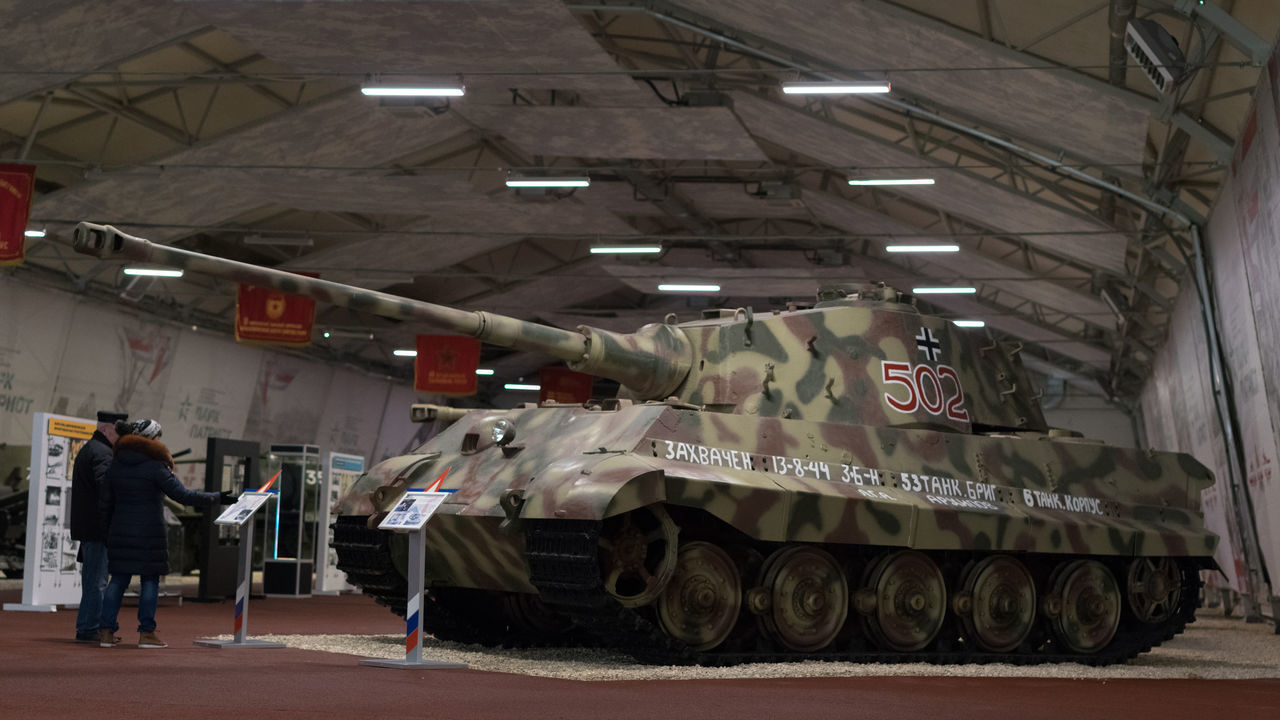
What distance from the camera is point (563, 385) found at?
40375 millimetres

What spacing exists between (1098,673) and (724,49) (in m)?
13.9

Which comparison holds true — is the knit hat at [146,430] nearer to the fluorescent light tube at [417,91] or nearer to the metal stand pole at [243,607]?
the metal stand pole at [243,607]

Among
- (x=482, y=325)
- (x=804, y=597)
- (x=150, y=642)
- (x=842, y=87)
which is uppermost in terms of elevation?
(x=842, y=87)

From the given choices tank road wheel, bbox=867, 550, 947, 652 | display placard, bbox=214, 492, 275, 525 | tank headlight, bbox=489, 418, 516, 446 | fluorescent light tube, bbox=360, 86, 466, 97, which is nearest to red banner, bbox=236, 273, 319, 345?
fluorescent light tube, bbox=360, 86, 466, 97

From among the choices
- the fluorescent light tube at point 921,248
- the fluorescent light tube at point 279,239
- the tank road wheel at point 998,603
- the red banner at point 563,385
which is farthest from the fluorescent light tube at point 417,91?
the red banner at point 563,385

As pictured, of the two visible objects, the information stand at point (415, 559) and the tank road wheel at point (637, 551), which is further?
the tank road wheel at point (637, 551)

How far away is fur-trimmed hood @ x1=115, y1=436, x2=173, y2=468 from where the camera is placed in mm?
11422

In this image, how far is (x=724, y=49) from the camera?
75.6 feet

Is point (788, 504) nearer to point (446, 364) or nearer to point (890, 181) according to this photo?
point (890, 181)

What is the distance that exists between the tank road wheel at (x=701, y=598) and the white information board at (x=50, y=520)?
885cm

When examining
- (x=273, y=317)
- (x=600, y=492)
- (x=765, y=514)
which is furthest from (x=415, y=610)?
(x=273, y=317)

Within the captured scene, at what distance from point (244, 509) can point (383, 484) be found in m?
1.39

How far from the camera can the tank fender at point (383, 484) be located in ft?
40.3

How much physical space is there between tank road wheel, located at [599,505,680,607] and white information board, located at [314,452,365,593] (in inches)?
563
